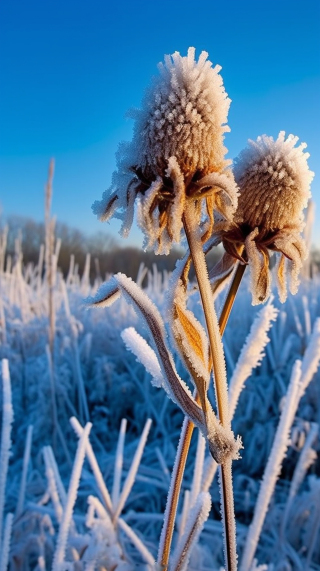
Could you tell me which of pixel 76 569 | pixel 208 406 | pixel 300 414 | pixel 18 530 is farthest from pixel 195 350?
pixel 300 414

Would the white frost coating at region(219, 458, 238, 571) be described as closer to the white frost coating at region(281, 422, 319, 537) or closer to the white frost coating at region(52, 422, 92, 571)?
the white frost coating at region(52, 422, 92, 571)

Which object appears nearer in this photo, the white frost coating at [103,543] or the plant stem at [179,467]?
the plant stem at [179,467]

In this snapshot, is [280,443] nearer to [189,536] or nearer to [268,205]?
[189,536]

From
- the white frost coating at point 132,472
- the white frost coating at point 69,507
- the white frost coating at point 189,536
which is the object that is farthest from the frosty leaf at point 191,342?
the white frost coating at point 132,472

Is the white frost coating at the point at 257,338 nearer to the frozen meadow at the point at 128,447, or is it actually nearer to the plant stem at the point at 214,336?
the frozen meadow at the point at 128,447

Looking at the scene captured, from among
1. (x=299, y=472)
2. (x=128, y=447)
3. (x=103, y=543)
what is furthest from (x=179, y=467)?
(x=128, y=447)

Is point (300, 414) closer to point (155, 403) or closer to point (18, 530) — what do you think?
point (155, 403)

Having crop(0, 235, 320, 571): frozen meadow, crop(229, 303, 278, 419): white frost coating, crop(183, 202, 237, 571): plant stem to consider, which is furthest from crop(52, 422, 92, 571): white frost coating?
crop(183, 202, 237, 571): plant stem
